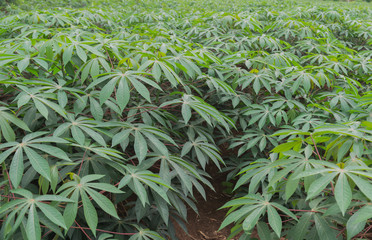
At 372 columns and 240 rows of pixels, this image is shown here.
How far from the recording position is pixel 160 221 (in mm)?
1766

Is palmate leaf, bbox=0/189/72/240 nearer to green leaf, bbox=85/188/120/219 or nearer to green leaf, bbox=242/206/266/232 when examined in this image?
green leaf, bbox=85/188/120/219

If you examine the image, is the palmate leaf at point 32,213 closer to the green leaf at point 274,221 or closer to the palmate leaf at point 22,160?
the palmate leaf at point 22,160

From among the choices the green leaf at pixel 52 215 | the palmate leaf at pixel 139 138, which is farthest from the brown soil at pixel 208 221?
the green leaf at pixel 52 215

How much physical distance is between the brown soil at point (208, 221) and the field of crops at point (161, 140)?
27mm

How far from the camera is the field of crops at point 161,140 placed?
1.22 metres

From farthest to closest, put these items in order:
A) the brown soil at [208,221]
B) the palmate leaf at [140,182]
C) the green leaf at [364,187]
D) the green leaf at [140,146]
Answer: the brown soil at [208,221] < the green leaf at [140,146] < the palmate leaf at [140,182] < the green leaf at [364,187]

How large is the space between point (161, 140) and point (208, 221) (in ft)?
2.85

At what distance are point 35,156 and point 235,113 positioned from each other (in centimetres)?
165

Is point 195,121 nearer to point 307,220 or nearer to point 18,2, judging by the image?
point 307,220

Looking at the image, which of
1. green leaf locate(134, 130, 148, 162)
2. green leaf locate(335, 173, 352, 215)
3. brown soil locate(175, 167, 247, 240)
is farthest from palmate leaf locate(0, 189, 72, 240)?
brown soil locate(175, 167, 247, 240)

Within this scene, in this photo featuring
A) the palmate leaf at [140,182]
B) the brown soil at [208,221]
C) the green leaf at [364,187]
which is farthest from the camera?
the brown soil at [208,221]

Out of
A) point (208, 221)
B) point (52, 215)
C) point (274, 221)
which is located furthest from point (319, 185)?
point (208, 221)

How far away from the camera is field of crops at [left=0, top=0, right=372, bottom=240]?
1.22m

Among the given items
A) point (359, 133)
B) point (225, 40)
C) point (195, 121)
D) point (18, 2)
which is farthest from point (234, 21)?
point (18, 2)
